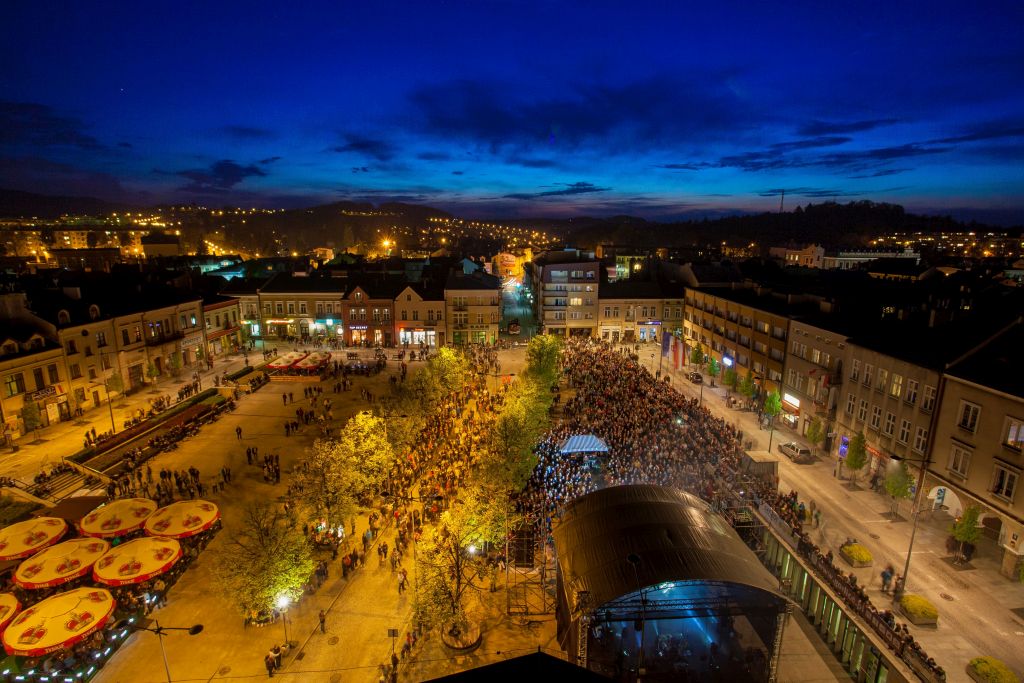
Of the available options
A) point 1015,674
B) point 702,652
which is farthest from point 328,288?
point 1015,674

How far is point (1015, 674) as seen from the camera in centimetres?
1647

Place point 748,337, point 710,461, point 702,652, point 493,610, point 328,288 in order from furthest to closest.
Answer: point 328,288 → point 748,337 → point 710,461 → point 493,610 → point 702,652

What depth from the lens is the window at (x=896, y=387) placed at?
93.0ft

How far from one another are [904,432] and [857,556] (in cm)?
978

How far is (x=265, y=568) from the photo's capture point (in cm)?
1706

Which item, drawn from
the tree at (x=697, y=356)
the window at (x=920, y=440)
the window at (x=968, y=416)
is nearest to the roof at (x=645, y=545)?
the window at (x=968, y=416)

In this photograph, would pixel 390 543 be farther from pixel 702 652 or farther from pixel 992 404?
pixel 992 404

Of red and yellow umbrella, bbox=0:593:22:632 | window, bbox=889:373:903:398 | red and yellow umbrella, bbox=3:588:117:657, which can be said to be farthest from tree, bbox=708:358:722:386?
red and yellow umbrella, bbox=0:593:22:632

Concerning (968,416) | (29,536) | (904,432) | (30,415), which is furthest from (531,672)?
(30,415)

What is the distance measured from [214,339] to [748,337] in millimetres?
54338

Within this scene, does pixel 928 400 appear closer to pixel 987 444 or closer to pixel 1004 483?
pixel 987 444

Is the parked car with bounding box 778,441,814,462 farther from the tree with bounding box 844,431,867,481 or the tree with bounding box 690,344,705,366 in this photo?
the tree with bounding box 690,344,705,366

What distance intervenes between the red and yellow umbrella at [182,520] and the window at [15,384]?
68.1ft

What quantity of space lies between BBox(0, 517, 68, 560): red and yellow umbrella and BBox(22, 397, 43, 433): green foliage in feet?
53.5
